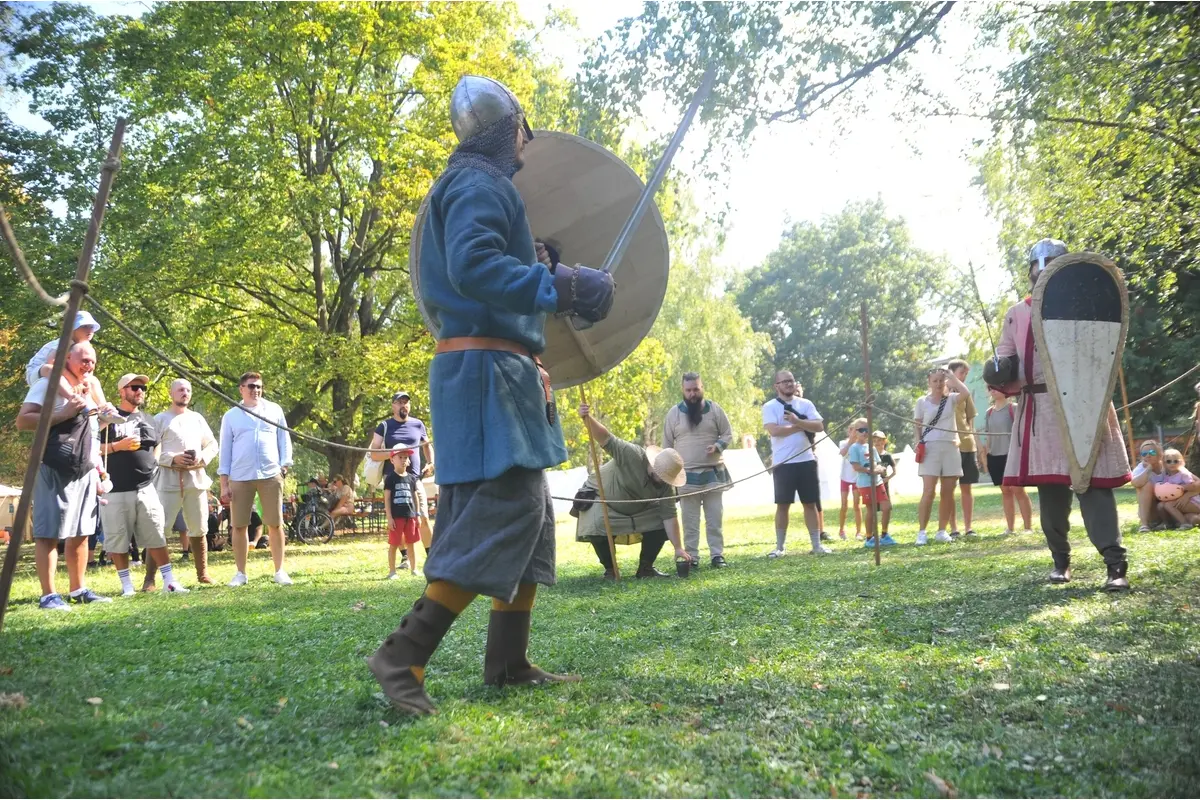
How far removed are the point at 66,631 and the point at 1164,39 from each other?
7.98 meters

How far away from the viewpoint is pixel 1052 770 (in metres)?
2.63

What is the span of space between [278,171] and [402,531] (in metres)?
10.00

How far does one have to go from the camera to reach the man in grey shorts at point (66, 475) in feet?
21.5

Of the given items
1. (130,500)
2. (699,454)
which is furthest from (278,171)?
(699,454)

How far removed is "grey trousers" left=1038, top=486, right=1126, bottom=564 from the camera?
5766 mm

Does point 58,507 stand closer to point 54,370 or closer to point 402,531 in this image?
point 402,531

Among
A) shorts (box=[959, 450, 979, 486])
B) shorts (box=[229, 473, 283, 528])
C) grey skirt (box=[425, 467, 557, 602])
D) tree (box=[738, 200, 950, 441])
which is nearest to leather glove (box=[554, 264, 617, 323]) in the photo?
grey skirt (box=[425, 467, 557, 602])

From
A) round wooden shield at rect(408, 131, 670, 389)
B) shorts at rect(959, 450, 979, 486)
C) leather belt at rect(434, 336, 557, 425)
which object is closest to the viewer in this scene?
leather belt at rect(434, 336, 557, 425)

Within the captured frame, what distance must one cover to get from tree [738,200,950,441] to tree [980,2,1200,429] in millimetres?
45108

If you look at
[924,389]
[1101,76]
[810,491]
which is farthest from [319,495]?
[924,389]

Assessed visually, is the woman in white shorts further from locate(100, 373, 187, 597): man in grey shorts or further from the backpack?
the backpack

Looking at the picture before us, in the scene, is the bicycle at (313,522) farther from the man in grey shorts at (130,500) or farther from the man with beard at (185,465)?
the man in grey shorts at (130,500)

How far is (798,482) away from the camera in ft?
33.8

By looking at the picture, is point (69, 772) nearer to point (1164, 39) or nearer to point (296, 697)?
point (296, 697)
